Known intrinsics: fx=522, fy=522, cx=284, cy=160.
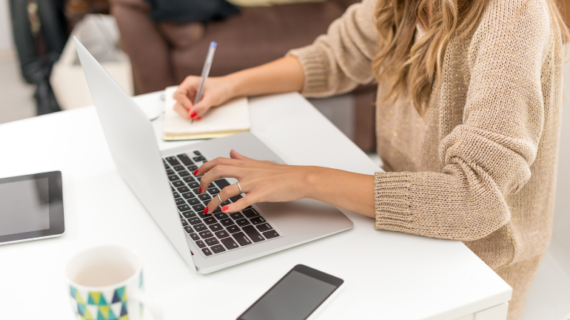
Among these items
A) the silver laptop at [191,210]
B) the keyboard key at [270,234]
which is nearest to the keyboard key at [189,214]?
the silver laptop at [191,210]

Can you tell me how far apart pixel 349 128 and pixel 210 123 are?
1.11m

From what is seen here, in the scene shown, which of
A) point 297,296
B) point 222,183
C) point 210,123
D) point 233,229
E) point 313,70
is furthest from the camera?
point 313,70

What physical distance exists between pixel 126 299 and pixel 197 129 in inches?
19.3

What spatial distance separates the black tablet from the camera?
0.70 meters

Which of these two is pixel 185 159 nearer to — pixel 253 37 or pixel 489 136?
pixel 489 136

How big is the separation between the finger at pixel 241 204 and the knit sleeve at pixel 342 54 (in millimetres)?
457

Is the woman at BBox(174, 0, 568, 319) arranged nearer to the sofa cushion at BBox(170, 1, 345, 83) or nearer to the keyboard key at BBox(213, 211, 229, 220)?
the keyboard key at BBox(213, 211, 229, 220)

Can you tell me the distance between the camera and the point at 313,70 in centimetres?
110

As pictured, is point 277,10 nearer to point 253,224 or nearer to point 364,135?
point 364,135

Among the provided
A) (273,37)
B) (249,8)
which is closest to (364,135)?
(273,37)

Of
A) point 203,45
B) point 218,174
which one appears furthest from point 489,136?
point 203,45

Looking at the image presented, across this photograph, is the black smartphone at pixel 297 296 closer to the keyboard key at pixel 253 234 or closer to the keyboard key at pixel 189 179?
the keyboard key at pixel 253 234

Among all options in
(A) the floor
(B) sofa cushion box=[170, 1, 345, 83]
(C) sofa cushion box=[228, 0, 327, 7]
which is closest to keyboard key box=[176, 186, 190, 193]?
(A) the floor

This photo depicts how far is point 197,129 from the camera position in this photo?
94cm
